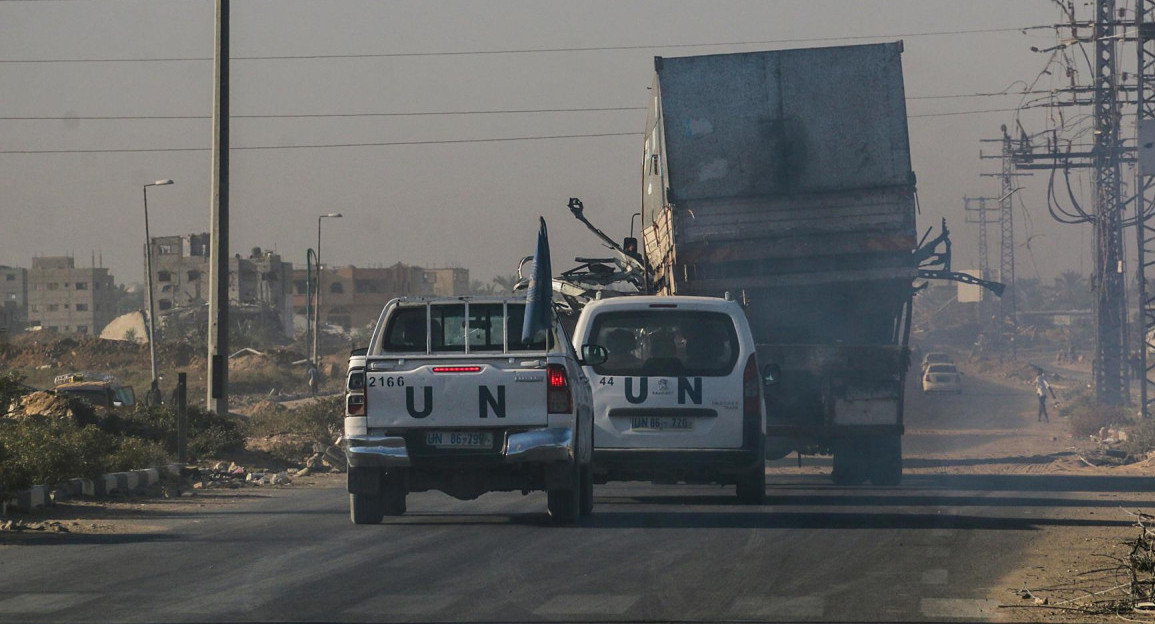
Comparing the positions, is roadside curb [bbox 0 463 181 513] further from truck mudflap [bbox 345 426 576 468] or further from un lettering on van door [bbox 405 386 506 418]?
un lettering on van door [bbox 405 386 506 418]

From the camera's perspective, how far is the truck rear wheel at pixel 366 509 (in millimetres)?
12719

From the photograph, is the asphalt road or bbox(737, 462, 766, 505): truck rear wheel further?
bbox(737, 462, 766, 505): truck rear wheel

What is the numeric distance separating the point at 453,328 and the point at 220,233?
1168 centimetres

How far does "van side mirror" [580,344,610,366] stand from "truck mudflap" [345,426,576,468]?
5.04 feet

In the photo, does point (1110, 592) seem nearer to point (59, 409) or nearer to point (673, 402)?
point (673, 402)

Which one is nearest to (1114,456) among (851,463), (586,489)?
(851,463)

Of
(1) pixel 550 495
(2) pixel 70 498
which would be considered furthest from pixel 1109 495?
(2) pixel 70 498

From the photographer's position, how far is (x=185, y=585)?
9141 mm

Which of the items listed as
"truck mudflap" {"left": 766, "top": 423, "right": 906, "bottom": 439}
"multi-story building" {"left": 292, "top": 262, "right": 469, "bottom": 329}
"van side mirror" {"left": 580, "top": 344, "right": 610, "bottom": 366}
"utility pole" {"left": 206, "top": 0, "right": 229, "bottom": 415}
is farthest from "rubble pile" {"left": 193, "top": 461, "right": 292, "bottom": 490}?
"multi-story building" {"left": 292, "top": 262, "right": 469, "bottom": 329}

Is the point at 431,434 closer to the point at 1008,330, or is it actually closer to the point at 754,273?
the point at 754,273

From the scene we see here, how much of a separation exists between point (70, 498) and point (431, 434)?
5973 millimetres

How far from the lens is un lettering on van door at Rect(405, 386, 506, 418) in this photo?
39.2ft

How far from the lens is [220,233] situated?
23.6 m

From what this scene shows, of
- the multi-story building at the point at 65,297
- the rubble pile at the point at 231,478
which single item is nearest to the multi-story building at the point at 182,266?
the multi-story building at the point at 65,297
